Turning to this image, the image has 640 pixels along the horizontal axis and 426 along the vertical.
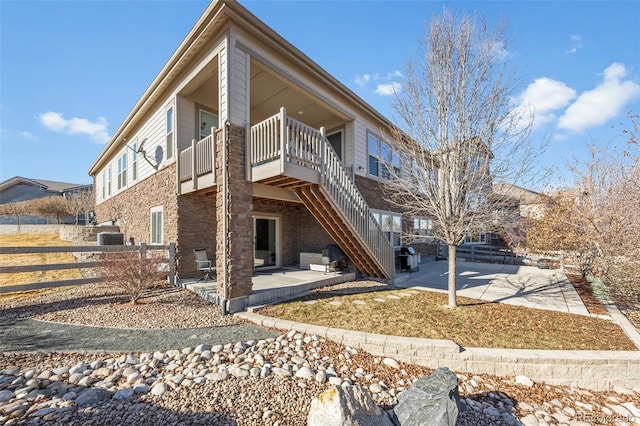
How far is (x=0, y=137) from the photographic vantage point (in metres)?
11.8

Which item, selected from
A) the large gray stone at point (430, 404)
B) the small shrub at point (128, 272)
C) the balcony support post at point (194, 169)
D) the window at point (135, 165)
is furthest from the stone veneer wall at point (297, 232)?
the large gray stone at point (430, 404)

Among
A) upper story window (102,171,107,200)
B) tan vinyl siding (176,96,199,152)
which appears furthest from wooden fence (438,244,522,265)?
upper story window (102,171,107,200)

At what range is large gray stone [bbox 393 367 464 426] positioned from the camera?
2.45 metres

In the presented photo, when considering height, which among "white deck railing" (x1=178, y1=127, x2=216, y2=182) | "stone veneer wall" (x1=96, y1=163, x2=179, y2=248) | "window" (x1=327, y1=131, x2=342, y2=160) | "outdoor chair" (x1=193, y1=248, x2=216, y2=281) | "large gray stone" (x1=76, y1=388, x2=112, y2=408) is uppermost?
"window" (x1=327, y1=131, x2=342, y2=160)

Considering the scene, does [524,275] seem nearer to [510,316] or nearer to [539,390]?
[510,316]

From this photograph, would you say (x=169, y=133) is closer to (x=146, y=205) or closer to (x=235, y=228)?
(x=146, y=205)

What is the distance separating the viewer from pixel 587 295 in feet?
23.7

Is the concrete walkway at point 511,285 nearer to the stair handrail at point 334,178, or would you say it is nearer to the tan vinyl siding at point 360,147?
the stair handrail at point 334,178

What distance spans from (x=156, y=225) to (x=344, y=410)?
9.55 metres

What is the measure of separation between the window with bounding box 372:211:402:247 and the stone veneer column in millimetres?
6660

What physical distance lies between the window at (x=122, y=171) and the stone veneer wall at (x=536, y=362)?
1468cm

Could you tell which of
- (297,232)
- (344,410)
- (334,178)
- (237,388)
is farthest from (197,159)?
(344,410)

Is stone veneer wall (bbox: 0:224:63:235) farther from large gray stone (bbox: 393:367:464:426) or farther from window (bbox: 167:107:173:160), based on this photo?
large gray stone (bbox: 393:367:464:426)

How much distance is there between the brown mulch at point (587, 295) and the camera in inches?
233
